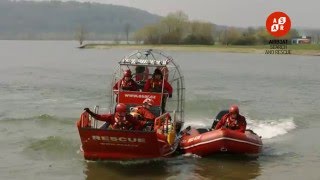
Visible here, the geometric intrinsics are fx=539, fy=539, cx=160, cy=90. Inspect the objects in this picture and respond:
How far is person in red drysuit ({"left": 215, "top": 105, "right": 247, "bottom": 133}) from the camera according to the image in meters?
13.8

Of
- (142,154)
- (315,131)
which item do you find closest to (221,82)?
(315,131)

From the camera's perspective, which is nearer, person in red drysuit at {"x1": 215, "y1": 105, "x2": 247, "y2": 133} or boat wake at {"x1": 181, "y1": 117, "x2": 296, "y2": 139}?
person in red drysuit at {"x1": 215, "y1": 105, "x2": 247, "y2": 133}

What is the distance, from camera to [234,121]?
545 inches

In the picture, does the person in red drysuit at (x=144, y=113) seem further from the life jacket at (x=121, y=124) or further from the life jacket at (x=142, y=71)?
the life jacket at (x=142, y=71)

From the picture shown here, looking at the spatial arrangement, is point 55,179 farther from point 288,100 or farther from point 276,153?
point 288,100

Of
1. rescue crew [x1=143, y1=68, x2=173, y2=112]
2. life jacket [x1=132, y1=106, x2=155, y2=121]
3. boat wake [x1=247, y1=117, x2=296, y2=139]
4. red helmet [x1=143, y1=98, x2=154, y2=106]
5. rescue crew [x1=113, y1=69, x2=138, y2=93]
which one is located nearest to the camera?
life jacket [x1=132, y1=106, x2=155, y2=121]

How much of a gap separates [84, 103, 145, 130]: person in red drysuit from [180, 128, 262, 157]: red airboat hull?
5.75ft

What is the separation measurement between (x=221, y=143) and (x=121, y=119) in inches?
100

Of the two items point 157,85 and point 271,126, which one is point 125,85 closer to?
point 157,85

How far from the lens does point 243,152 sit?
535 inches

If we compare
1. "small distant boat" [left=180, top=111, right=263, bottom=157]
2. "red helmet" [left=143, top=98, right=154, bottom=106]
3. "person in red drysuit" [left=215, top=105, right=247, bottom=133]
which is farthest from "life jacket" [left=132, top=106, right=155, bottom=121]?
"person in red drysuit" [left=215, top=105, right=247, bottom=133]

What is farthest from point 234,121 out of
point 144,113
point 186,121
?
point 186,121

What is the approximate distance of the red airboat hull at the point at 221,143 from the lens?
13078 mm

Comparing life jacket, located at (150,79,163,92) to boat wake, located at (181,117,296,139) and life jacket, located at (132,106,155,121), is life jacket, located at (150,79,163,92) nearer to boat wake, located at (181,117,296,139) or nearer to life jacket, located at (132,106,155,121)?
life jacket, located at (132,106,155,121)
